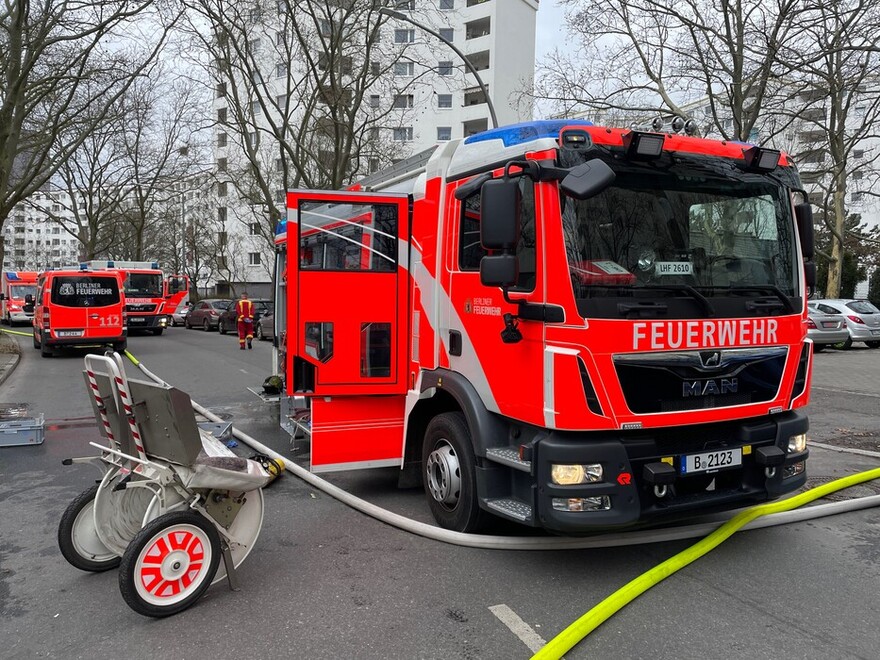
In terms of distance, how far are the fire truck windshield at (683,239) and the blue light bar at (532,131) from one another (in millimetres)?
409

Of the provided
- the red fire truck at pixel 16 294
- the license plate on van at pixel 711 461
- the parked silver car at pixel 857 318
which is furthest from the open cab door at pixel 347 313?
the red fire truck at pixel 16 294

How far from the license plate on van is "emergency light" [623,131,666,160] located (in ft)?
5.98

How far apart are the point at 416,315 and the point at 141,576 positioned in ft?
9.16

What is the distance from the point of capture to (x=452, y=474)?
4578mm

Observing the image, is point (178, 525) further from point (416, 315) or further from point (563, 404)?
point (416, 315)

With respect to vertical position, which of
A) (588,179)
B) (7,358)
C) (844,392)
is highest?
(588,179)

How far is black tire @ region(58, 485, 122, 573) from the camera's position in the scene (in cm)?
389

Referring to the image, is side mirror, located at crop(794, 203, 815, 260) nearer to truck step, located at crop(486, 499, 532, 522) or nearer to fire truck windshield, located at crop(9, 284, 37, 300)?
truck step, located at crop(486, 499, 532, 522)

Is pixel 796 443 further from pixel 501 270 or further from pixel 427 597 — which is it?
pixel 427 597

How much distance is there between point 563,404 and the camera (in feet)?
12.0

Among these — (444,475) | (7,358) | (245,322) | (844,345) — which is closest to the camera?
(444,475)

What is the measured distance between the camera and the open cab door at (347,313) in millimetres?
5445

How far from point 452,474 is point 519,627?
4.36 ft

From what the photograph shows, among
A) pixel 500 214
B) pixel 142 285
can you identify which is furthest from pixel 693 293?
pixel 142 285
